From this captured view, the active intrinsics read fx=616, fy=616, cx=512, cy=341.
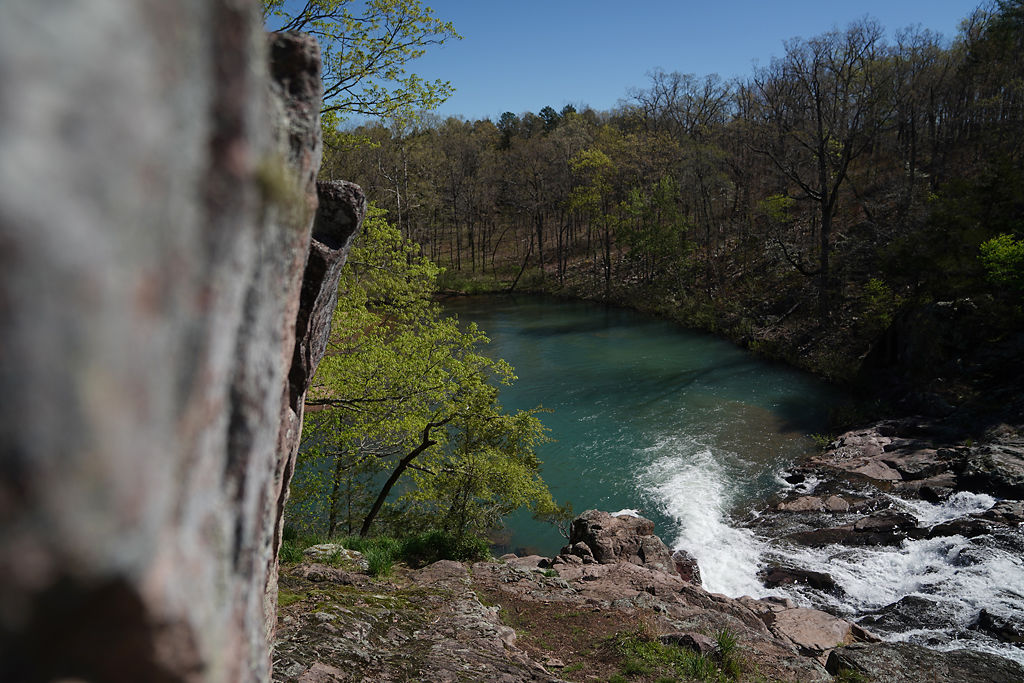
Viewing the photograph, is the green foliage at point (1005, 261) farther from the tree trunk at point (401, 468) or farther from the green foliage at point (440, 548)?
the green foliage at point (440, 548)

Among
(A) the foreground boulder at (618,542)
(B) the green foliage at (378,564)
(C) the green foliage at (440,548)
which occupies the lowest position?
(A) the foreground boulder at (618,542)

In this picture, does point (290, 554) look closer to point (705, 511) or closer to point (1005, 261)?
point (705, 511)

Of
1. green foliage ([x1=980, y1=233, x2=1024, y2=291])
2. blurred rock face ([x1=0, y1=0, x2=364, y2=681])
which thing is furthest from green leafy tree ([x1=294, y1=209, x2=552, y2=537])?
green foliage ([x1=980, y1=233, x2=1024, y2=291])

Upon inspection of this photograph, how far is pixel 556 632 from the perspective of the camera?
9.94 m

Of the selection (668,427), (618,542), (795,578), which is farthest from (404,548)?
(668,427)

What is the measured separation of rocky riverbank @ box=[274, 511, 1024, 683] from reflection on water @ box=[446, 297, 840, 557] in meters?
3.01

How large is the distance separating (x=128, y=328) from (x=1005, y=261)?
2623 cm

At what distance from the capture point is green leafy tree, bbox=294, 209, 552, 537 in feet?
42.3

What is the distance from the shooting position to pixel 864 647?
33.8ft

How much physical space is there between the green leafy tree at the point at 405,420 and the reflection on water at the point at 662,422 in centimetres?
324

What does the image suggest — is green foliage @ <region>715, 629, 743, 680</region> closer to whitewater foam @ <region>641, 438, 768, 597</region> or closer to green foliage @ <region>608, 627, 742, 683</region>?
green foliage @ <region>608, 627, 742, 683</region>

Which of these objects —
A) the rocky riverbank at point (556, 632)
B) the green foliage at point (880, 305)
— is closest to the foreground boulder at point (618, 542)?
the rocky riverbank at point (556, 632)

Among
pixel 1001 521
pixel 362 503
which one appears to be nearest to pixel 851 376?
pixel 1001 521

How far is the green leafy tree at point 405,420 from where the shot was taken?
12906 millimetres
